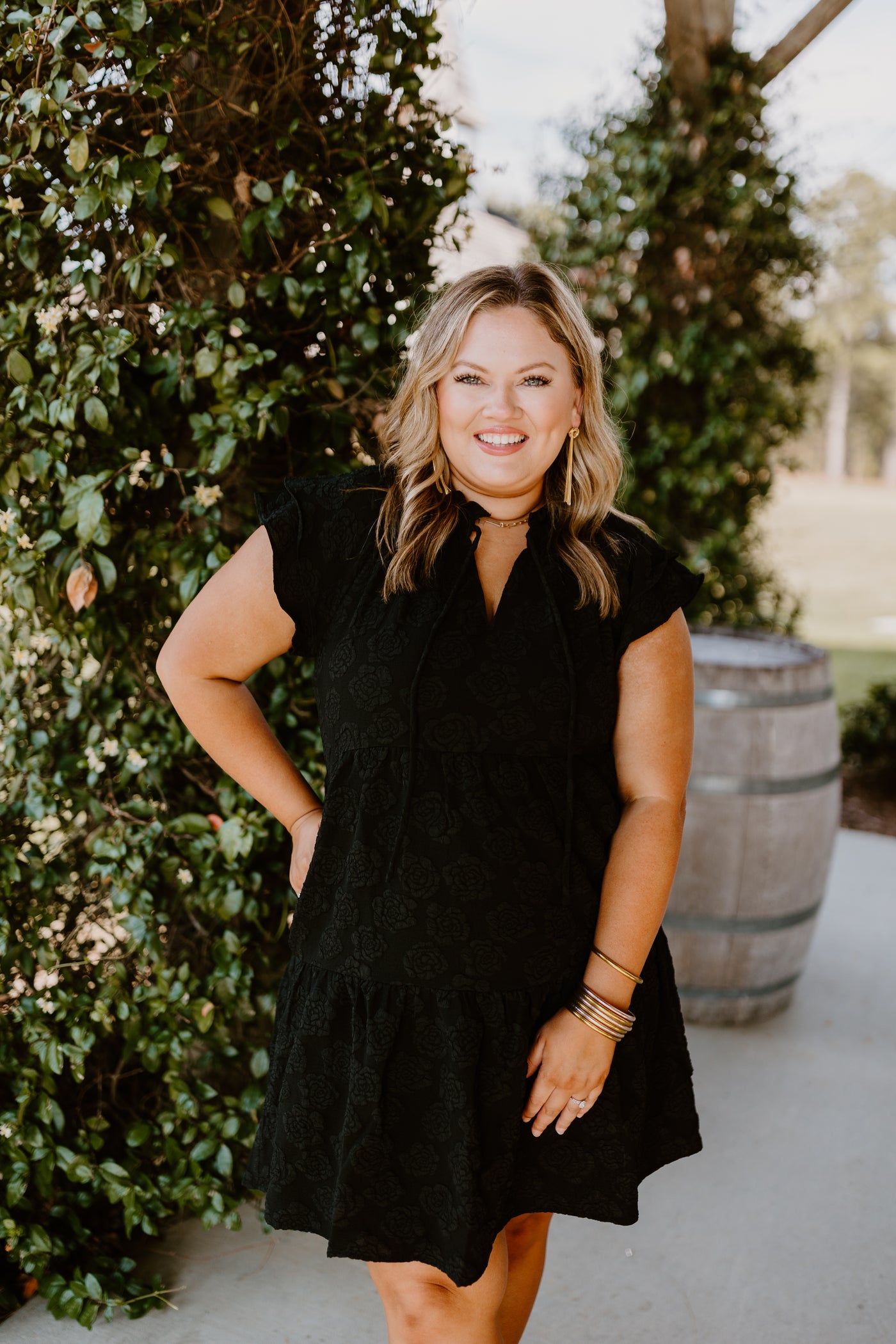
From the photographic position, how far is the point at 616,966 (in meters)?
1.39

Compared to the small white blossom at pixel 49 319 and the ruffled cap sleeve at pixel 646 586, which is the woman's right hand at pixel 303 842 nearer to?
the ruffled cap sleeve at pixel 646 586

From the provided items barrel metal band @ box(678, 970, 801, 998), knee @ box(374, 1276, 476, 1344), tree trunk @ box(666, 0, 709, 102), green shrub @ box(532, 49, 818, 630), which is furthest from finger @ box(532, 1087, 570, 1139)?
tree trunk @ box(666, 0, 709, 102)

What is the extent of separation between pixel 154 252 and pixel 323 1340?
1.86 meters

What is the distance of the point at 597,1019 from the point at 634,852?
213 mm

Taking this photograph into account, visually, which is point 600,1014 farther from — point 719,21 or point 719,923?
point 719,21

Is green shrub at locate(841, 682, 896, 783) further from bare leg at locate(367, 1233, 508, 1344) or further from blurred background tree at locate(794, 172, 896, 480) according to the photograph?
blurred background tree at locate(794, 172, 896, 480)

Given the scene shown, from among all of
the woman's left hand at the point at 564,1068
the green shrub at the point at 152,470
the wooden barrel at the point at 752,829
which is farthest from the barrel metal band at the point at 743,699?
the woman's left hand at the point at 564,1068

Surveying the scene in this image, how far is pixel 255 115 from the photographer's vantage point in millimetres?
1759

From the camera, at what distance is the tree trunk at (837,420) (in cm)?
2114

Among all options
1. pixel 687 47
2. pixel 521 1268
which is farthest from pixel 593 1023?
pixel 687 47

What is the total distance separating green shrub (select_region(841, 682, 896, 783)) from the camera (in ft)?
19.8

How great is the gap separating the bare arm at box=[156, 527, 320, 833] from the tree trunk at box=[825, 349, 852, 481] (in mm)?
20896

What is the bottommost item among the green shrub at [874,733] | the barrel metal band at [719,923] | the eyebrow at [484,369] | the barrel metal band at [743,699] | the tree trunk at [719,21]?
the barrel metal band at [719,923]

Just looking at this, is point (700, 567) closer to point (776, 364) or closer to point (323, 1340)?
point (776, 364)
